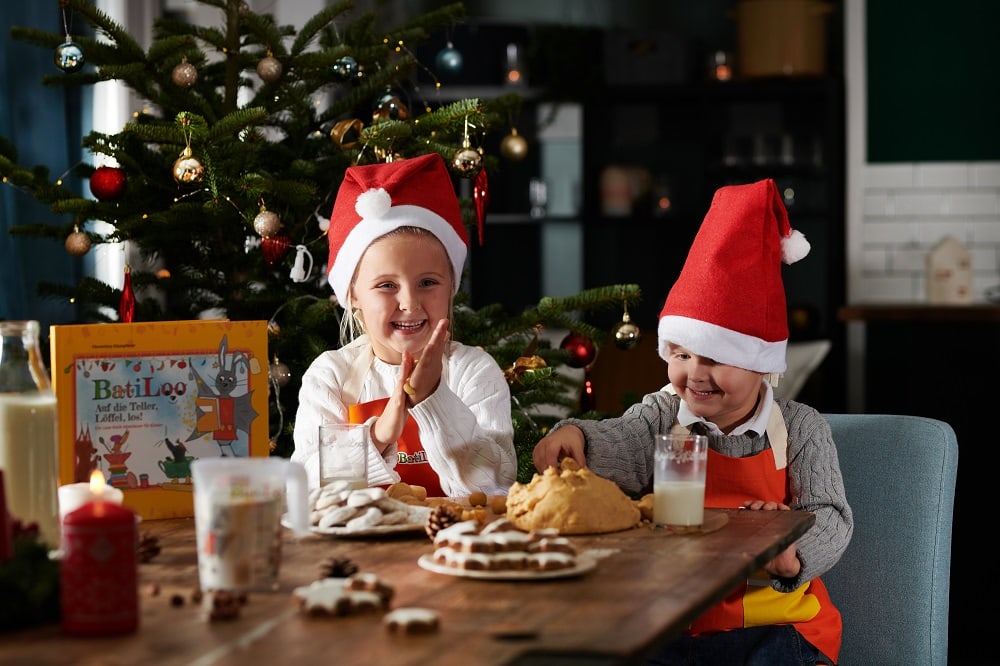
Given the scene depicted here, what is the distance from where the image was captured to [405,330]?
2.17 m

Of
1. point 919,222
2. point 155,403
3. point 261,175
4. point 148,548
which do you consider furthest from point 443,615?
point 919,222

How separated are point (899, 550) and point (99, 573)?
1.29 metres

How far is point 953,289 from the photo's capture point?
554 centimetres

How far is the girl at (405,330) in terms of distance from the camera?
2.06 m

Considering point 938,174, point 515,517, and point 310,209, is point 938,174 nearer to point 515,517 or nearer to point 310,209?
point 310,209

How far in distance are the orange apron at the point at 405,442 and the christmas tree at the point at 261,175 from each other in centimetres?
44

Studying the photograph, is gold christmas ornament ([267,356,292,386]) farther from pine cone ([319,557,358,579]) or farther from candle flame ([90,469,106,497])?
pine cone ([319,557,358,579])

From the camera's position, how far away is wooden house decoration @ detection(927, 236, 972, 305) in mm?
5531

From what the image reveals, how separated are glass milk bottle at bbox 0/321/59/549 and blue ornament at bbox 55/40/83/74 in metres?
1.36

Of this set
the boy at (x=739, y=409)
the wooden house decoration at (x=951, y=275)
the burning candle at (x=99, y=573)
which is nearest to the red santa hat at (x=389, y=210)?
the boy at (x=739, y=409)

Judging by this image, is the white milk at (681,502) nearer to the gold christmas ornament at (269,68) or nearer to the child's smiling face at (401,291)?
the child's smiling face at (401,291)

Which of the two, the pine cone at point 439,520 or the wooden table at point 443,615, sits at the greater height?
the pine cone at point 439,520

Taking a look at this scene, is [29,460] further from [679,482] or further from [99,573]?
[679,482]

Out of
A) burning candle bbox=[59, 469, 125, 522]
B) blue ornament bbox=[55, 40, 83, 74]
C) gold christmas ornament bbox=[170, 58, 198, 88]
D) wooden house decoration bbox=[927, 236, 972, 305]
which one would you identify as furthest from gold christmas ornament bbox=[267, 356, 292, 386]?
wooden house decoration bbox=[927, 236, 972, 305]
